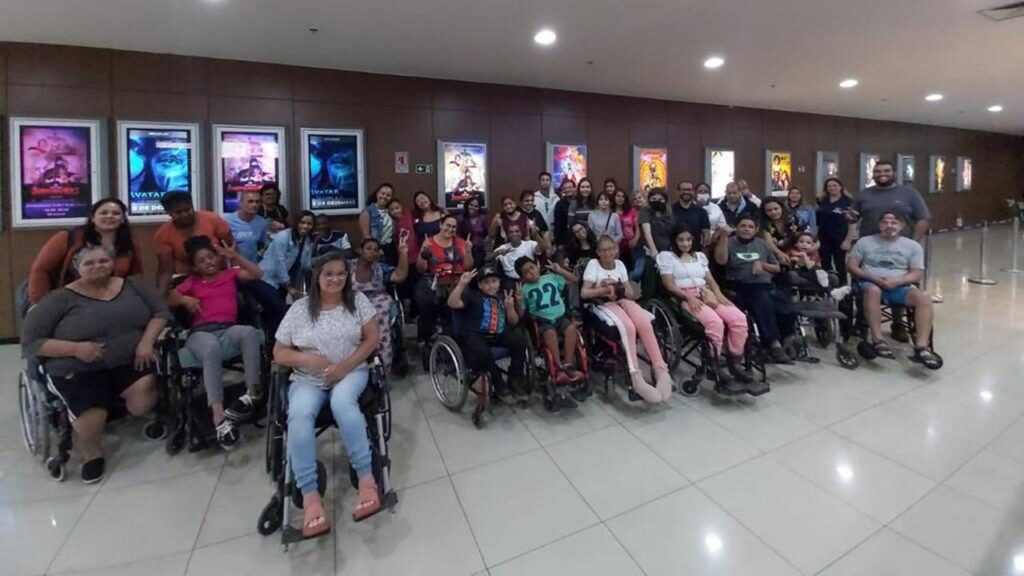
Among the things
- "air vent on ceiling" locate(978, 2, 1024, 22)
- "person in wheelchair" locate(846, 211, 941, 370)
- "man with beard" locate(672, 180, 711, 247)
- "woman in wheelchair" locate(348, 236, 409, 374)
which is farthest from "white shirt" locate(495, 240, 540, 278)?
"air vent on ceiling" locate(978, 2, 1024, 22)

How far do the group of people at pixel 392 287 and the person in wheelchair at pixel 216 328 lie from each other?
0.01 metres

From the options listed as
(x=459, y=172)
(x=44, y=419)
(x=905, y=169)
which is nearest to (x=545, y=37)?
(x=459, y=172)

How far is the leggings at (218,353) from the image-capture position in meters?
2.63

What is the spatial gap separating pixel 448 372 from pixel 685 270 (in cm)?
196

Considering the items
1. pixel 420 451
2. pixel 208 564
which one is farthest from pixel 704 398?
pixel 208 564

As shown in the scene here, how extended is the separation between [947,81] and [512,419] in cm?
899

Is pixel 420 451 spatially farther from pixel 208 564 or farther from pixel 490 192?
pixel 490 192

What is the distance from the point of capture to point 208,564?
72.6 inches

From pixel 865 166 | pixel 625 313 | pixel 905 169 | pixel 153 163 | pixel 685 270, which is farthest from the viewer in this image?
pixel 905 169

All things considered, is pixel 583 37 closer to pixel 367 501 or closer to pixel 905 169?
pixel 367 501

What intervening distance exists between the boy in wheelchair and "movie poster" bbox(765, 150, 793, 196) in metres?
7.79

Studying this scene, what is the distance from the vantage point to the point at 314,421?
2.08m

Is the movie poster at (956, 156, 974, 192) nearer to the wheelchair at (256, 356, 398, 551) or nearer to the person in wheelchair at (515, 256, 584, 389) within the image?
the person in wheelchair at (515, 256, 584, 389)

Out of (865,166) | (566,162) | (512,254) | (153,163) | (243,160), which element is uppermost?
(865,166)
